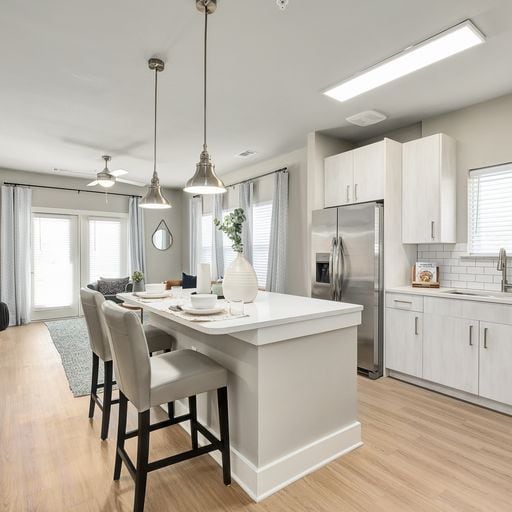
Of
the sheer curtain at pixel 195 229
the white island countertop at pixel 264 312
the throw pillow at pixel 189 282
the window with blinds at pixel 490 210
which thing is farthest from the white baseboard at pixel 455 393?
the sheer curtain at pixel 195 229

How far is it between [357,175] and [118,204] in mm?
5262

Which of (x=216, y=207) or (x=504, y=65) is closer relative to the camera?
(x=504, y=65)

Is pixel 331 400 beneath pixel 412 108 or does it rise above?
beneath

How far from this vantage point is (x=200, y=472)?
6.84 feet

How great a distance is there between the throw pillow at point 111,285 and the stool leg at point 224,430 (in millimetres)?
5048

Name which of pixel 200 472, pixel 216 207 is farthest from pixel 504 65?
pixel 216 207

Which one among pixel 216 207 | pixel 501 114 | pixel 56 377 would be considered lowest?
pixel 56 377

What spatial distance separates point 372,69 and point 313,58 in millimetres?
449

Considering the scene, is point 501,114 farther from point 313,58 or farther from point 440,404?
point 440,404

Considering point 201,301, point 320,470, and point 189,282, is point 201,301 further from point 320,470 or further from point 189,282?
point 189,282

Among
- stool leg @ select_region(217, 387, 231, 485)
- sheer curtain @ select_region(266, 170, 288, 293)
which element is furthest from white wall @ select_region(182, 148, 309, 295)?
stool leg @ select_region(217, 387, 231, 485)

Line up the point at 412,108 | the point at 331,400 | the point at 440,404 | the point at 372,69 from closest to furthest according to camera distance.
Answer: the point at 331,400, the point at 372,69, the point at 440,404, the point at 412,108

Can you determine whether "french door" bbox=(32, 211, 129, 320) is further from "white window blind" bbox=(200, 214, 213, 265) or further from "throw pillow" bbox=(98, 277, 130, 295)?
"white window blind" bbox=(200, 214, 213, 265)

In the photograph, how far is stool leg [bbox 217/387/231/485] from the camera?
1926 millimetres
